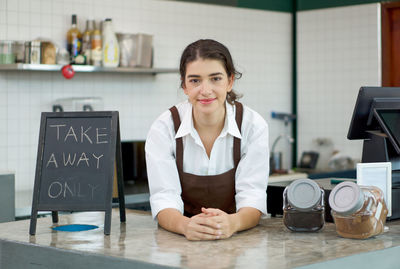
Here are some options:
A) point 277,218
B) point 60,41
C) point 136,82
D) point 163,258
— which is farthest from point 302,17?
point 163,258

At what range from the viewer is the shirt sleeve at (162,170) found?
2.31 meters

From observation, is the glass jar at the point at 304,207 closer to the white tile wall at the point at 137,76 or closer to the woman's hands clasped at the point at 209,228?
the woman's hands clasped at the point at 209,228

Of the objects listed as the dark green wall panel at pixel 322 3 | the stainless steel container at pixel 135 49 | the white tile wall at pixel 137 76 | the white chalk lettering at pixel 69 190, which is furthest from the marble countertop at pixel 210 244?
the dark green wall panel at pixel 322 3

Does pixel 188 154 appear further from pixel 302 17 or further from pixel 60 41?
pixel 302 17

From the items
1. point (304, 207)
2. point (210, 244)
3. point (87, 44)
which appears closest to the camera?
point (210, 244)

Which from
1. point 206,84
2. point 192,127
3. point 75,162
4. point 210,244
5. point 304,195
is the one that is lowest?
point 210,244

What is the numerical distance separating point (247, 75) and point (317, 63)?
0.73m

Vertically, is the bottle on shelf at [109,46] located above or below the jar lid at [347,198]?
above

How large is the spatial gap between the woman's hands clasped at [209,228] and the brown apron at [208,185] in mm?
366

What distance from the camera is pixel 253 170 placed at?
2352mm

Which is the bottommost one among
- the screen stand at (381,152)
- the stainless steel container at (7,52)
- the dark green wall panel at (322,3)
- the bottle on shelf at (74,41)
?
the screen stand at (381,152)

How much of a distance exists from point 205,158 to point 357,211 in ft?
2.12

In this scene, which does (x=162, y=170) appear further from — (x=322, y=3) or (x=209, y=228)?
(x=322, y=3)

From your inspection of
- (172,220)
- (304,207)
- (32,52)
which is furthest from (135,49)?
(304,207)
